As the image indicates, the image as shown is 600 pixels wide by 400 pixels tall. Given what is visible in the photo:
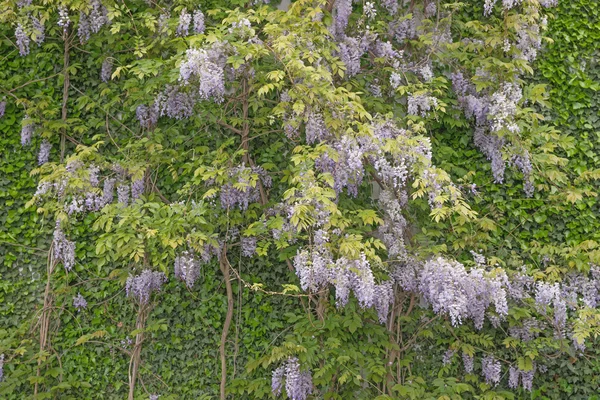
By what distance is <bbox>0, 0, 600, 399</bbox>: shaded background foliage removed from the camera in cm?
482

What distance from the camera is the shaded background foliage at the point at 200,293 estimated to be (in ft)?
15.8

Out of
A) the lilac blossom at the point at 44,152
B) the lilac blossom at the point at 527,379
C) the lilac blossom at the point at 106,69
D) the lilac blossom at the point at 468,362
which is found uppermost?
the lilac blossom at the point at 106,69

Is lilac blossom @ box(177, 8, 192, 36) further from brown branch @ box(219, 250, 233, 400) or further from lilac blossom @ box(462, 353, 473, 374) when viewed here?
lilac blossom @ box(462, 353, 473, 374)

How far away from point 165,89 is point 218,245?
1.04 meters

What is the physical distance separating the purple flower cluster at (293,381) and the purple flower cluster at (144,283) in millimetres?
860

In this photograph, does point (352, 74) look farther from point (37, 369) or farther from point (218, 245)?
point (37, 369)

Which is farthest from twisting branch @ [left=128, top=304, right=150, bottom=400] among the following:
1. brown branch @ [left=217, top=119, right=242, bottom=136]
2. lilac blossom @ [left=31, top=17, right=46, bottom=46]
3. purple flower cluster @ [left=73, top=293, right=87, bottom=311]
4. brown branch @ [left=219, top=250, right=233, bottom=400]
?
lilac blossom @ [left=31, top=17, right=46, bottom=46]

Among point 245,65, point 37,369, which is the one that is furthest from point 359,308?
point 37,369

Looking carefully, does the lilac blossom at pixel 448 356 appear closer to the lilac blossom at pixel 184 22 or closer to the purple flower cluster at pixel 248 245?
the purple flower cluster at pixel 248 245

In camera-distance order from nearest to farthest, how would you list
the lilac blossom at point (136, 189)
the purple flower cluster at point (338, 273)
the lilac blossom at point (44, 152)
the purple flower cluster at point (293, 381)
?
the purple flower cluster at point (338, 273) → the purple flower cluster at point (293, 381) → the lilac blossom at point (136, 189) → the lilac blossom at point (44, 152)

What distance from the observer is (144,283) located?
466 cm

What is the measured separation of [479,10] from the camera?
517 centimetres

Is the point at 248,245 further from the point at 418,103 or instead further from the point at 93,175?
the point at 418,103

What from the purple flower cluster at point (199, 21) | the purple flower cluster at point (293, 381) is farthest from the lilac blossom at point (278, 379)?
the purple flower cluster at point (199, 21)
